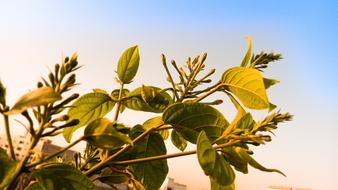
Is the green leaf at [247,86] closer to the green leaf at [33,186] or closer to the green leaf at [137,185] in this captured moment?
the green leaf at [137,185]

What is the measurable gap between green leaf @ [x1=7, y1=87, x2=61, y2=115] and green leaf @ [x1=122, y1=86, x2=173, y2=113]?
408 millimetres

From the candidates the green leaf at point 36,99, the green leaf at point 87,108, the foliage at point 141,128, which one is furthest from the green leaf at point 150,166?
the green leaf at point 36,99

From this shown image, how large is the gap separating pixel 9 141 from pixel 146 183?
44cm

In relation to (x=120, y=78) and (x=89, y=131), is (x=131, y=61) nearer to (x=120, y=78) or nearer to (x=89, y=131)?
(x=120, y=78)

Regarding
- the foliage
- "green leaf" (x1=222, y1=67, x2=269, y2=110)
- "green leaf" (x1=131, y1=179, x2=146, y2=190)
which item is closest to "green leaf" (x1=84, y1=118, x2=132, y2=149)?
the foliage

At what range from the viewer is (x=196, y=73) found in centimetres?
104

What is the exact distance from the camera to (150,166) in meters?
1.00

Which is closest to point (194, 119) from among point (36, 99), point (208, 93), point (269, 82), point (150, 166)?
point (208, 93)

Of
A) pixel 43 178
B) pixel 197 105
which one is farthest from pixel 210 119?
pixel 43 178

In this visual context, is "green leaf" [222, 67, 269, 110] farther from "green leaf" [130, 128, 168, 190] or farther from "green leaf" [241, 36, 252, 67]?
"green leaf" [130, 128, 168, 190]

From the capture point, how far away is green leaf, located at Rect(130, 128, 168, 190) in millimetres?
988

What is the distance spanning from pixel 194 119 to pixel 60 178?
35 centimetres

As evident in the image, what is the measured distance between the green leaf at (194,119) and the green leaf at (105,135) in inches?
7.9

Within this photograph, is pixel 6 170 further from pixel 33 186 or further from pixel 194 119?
pixel 194 119
